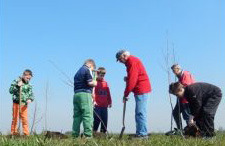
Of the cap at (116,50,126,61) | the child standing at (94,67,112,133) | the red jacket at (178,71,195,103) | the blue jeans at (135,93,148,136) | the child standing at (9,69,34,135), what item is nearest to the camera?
the blue jeans at (135,93,148,136)

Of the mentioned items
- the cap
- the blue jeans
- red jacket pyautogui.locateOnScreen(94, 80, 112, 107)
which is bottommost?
the blue jeans

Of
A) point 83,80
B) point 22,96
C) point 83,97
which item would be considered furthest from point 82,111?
point 22,96

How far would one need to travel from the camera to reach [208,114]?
277 inches

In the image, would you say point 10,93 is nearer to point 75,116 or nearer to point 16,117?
point 16,117

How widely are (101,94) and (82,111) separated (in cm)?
284

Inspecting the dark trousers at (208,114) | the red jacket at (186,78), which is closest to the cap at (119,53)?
the dark trousers at (208,114)

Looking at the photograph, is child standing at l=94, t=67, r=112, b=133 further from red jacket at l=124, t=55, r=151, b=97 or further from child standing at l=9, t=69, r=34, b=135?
red jacket at l=124, t=55, r=151, b=97

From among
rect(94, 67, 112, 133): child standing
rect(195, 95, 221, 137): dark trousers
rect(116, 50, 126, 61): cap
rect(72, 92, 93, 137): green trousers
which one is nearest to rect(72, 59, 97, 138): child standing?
rect(72, 92, 93, 137): green trousers

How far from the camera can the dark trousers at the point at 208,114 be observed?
702 centimetres

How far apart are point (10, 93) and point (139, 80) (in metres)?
3.46

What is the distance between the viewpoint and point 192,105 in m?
7.14

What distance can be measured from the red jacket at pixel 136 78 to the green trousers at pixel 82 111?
70 cm

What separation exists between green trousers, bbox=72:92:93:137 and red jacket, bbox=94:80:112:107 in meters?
2.65

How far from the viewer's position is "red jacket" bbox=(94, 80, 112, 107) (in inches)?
397
